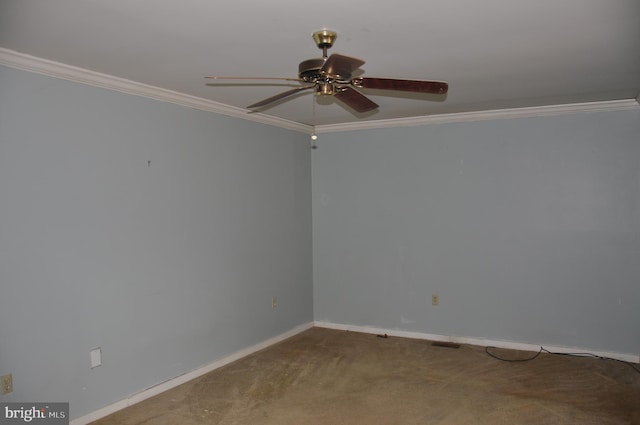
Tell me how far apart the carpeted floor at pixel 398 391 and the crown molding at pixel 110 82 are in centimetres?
221

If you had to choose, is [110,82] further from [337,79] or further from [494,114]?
[494,114]

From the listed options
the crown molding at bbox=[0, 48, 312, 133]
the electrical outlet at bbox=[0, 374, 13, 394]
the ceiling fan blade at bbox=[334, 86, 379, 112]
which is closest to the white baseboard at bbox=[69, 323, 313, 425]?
the electrical outlet at bbox=[0, 374, 13, 394]

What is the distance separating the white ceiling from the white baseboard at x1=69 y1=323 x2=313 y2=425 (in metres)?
2.30

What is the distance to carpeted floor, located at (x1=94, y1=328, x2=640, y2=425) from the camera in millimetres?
3178

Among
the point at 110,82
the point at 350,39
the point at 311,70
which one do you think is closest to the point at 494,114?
the point at 350,39

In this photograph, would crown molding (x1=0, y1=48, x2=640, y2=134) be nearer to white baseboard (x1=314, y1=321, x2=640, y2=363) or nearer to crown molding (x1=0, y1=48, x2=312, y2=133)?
crown molding (x1=0, y1=48, x2=312, y2=133)

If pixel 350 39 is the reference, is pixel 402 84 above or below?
below

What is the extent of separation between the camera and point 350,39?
8.30ft

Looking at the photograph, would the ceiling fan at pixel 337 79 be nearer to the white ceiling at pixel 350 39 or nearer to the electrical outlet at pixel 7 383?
the white ceiling at pixel 350 39

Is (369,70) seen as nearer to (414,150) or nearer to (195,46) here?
(195,46)

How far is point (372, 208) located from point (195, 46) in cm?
309

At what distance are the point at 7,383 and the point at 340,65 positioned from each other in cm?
260

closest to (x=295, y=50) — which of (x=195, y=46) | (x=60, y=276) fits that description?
(x=195, y=46)

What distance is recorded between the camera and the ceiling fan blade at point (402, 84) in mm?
2262
